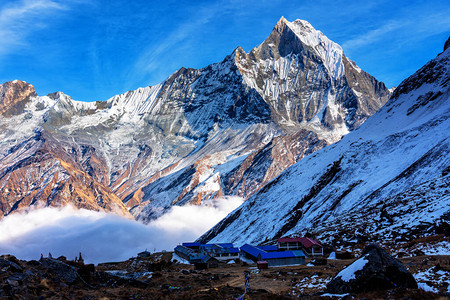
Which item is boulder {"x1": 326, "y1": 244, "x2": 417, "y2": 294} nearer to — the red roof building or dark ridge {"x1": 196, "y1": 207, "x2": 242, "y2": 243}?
the red roof building

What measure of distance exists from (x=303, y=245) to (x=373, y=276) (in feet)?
170

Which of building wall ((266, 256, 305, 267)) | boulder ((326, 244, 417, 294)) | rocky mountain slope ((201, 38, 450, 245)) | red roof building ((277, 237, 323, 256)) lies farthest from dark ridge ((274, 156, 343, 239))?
boulder ((326, 244, 417, 294))

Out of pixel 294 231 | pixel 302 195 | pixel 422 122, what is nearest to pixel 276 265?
pixel 294 231

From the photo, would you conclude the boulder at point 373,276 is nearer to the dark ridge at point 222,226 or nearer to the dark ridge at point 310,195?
the dark ridge at point 310,195

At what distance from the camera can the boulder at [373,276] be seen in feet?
72.8

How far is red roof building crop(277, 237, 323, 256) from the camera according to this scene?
2657 inches

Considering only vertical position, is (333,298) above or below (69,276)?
below

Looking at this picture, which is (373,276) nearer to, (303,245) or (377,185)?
(303,245)

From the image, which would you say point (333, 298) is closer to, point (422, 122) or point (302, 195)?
point (302, 195)

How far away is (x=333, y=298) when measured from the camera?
73.2ft

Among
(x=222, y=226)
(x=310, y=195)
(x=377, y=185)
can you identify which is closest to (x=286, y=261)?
(x=377, y=185)

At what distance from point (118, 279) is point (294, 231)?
2777 inches

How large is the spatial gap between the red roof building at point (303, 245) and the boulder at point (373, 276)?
149ft

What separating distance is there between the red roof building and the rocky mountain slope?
4.29 m
